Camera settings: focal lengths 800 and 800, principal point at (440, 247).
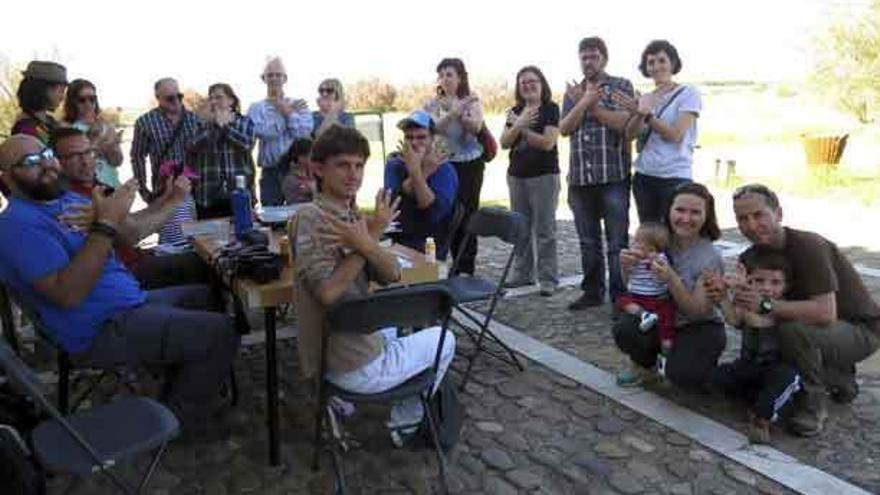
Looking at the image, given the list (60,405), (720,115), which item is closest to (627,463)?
(60,405)

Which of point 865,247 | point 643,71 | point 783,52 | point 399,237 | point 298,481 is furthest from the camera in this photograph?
point 783,52

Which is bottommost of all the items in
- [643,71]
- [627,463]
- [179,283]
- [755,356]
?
[627,463]

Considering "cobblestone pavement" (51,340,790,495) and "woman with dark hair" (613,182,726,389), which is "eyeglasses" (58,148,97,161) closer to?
"cobblestone pavement" (51,340,790,495)

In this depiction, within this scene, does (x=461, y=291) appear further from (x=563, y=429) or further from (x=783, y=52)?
(x=783, y=52)

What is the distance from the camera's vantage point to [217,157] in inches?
227

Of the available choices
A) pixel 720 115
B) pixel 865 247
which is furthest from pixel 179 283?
pixel 720 115

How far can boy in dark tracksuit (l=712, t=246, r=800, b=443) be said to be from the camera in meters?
3.58

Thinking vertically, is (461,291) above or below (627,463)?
above

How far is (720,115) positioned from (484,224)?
20.6m

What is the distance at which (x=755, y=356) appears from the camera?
12.7 ft

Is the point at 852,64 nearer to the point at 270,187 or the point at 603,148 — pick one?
the point at 603,148

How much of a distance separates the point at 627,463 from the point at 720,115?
71.2 feet

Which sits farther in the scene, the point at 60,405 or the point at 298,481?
the point at 60,405

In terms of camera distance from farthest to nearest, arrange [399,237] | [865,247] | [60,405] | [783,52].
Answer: [783,52] → [865,247] → [399,237] → [60,405]
